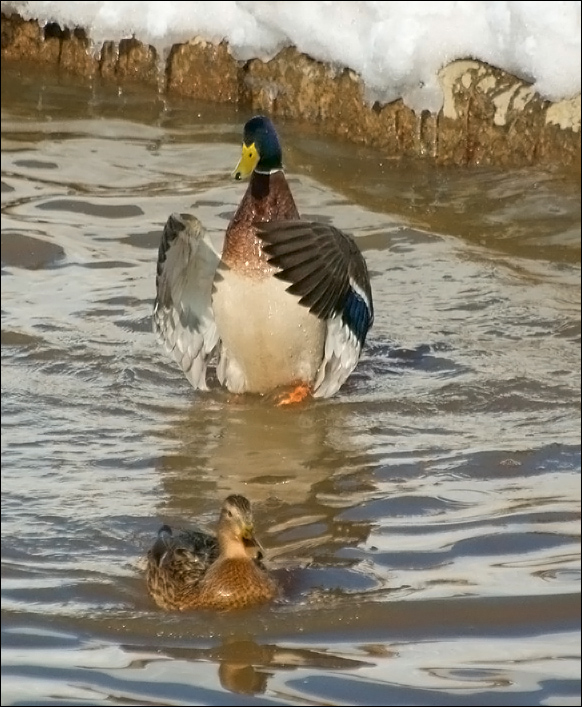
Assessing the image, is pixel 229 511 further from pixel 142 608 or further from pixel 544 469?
pixel 544 469

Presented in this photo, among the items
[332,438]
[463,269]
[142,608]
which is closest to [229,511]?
[142,608]

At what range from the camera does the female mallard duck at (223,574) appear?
4.37 meters

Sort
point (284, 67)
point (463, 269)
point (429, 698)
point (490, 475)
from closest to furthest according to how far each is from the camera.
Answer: point (429, 698), point (490, 475), point (463, 269), point (284, 67)

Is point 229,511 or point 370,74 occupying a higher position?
point 370,74

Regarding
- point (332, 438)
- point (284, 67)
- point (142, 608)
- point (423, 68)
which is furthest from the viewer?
point (284, 67)

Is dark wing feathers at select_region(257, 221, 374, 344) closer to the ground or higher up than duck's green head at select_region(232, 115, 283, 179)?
closer to the ground

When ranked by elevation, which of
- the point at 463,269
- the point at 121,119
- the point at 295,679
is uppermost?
the point at 121,119

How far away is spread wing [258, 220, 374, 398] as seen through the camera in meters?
5.98

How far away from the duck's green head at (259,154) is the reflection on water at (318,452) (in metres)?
0.91

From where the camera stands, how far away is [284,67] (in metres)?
10.0

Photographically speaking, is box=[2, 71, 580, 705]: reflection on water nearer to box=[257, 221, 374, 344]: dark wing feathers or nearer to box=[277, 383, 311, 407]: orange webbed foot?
box=[277, 383, 311, 407]: orange webbed foot

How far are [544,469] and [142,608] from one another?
4.94ft

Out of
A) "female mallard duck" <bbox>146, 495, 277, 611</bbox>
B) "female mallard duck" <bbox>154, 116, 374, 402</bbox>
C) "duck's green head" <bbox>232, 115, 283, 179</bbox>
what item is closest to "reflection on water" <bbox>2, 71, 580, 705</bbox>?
"female mallard duck" <bbox>146, 495, 277, 611</bbox>

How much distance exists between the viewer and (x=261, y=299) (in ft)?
20.6
